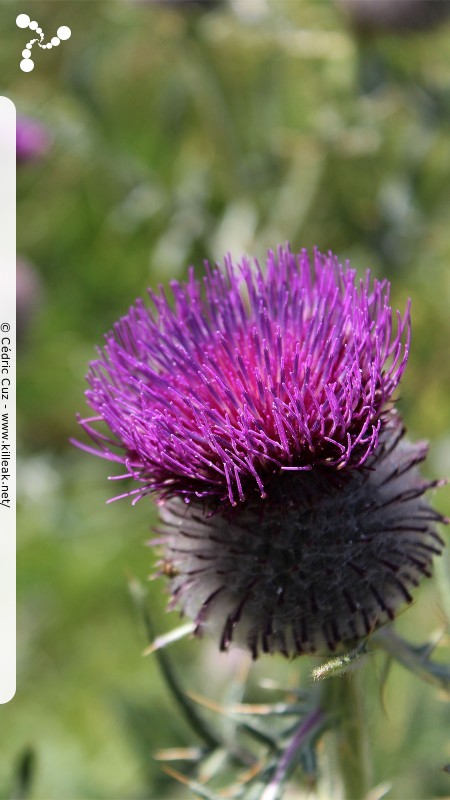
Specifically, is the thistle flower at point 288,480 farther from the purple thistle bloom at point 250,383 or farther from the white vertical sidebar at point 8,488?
the white vertical sidebar at point 8,488

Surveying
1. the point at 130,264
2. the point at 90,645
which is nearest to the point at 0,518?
the point at 90,645

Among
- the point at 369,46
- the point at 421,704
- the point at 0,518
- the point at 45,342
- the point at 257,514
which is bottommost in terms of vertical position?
the point at 421,704

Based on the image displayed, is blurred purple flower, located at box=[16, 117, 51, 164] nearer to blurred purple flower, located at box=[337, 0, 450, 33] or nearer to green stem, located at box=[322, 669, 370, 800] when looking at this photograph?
blurred purple flower, located at box=[337, 0, 450, 33]

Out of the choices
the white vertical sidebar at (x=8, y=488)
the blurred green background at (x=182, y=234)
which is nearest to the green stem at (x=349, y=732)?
the white vertical sidebar at (x=8, y=488)

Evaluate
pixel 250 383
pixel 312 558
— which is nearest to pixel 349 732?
pixel 312 558

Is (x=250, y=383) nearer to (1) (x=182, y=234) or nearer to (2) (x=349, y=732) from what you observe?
(2) (x=349, y=732)

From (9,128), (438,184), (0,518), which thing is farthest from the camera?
(438,184)

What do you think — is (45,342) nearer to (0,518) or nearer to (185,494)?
(0,518)
